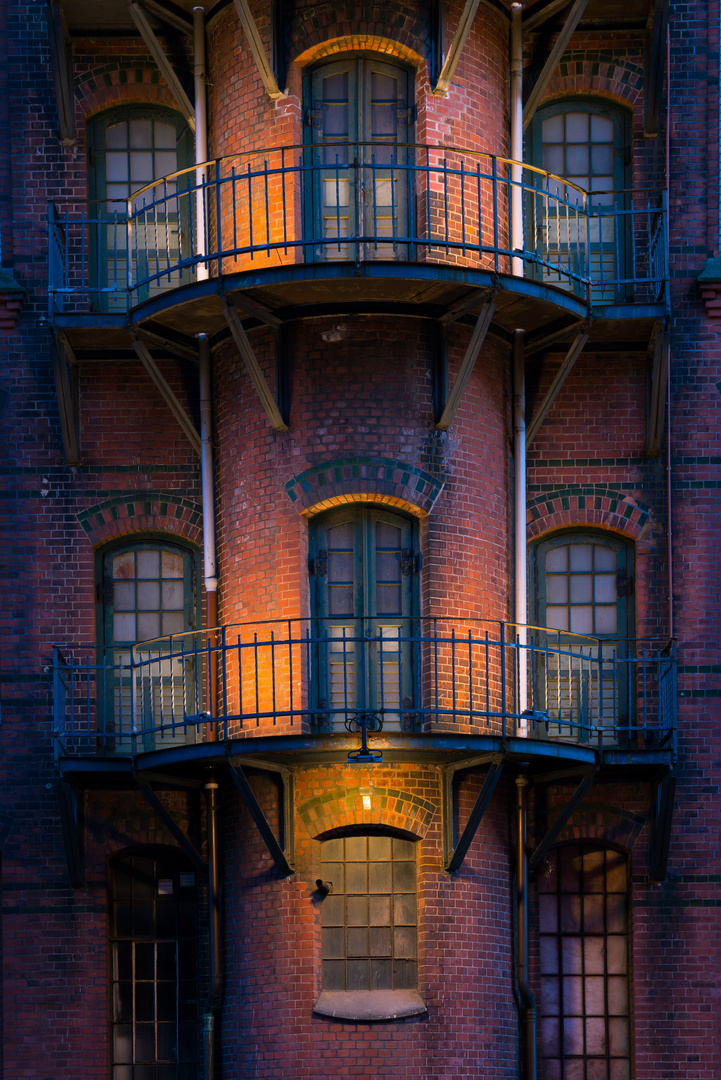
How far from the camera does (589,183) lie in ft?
65.1

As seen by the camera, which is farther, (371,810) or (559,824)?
(559,824)

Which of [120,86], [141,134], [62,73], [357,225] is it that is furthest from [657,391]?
[62,73]

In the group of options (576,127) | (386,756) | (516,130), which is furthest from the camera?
(576,127)

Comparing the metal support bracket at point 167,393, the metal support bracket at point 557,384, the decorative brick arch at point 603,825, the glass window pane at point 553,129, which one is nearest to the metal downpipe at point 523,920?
the decorative brick arch at point 603,825

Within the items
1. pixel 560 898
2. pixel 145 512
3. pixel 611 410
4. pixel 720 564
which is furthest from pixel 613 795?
pixel 145 512

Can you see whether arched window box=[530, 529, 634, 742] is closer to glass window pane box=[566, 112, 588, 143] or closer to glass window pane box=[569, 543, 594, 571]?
glass window pane box=[569, 543, 594, 571]

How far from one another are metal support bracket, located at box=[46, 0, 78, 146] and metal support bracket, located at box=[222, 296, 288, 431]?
3146mm

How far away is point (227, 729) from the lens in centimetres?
1734

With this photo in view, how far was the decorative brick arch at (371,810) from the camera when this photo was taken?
57.7ft

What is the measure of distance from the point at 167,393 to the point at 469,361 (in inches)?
120

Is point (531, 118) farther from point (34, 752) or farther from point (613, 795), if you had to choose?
point (34, 752)

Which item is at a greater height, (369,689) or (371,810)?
(369,689)

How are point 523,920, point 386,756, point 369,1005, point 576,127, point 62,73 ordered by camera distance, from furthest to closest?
point 576,127
point 62,73
point 523,920
point 369,1005
point 386,756

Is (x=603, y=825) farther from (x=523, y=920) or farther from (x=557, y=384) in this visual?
(x=557, y=384)
